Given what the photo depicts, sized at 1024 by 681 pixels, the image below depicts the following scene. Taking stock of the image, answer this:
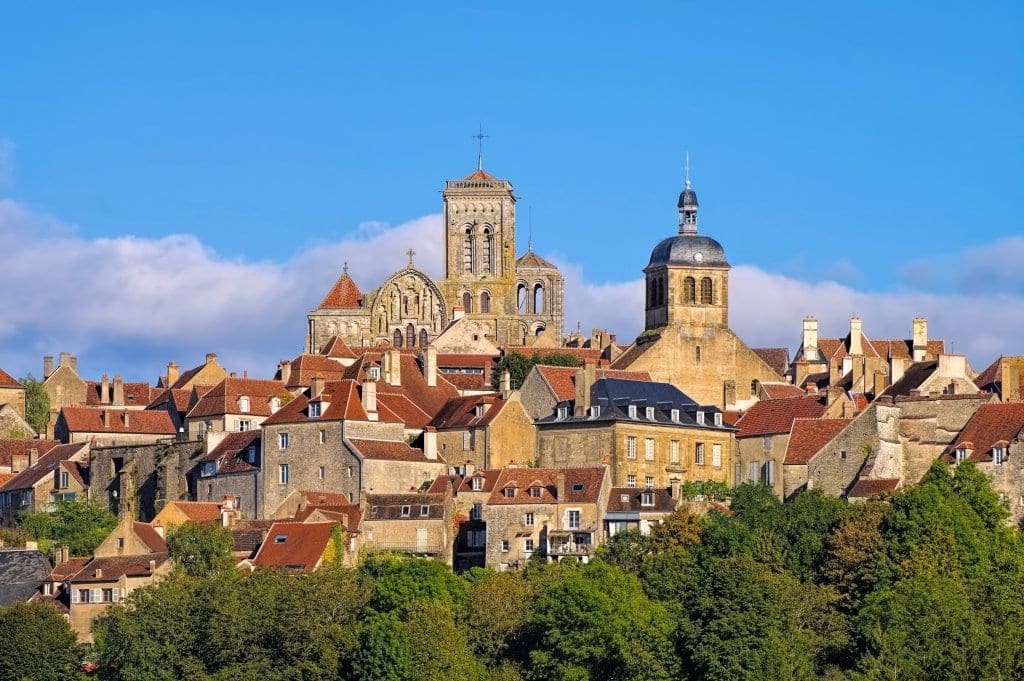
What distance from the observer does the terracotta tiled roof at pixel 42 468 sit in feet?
391

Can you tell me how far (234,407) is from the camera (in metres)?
118

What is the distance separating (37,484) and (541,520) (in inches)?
962

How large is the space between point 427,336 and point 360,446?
43074mm

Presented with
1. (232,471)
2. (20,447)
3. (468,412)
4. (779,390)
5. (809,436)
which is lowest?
(232,471)

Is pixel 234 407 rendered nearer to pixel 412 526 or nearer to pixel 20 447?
pixel 20 447

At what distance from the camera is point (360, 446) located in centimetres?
10812

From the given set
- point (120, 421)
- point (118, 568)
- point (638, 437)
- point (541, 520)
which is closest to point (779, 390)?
point (638, 437)

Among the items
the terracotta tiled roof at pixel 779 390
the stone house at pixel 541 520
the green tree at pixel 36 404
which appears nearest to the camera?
the stone house at pixel 541 520

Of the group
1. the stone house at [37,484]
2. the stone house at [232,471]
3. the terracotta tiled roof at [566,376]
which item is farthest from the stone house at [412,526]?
the stone house at [37,484]

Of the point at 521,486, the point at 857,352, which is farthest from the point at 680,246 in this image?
the point at 521,486

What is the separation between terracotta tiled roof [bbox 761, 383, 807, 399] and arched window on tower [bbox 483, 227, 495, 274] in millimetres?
36605

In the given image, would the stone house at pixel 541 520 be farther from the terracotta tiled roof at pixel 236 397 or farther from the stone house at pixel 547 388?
the terracotta tiled roof at pixel 236 397

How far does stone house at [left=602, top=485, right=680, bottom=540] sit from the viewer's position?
4087 inches

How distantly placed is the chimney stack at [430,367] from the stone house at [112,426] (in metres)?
10.5
